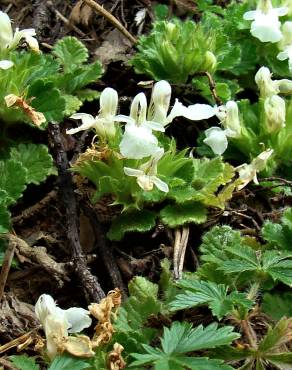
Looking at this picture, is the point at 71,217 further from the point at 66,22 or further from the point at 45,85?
the point at 66,22

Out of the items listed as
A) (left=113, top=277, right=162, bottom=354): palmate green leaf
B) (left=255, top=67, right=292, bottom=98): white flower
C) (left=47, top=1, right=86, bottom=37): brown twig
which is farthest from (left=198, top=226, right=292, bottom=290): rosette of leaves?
(left=47, top=1, right=86, bottom=37): brown twig

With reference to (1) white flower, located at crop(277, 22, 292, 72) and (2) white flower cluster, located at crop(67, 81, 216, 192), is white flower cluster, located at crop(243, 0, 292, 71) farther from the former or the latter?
(2) white flower cluster, located at crop(67, 81, 216, 192)

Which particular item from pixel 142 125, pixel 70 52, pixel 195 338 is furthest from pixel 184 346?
pixel 70 52

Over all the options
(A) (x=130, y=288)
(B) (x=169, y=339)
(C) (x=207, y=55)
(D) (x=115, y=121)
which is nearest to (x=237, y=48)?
(C) (x=207, y=55)

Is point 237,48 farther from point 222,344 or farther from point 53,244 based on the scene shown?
A: point 222,344

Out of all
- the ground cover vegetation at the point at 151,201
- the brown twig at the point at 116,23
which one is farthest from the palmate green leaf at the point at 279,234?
the brown twig at the point at 116,23

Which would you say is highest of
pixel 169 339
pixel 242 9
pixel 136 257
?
pixel 242 9

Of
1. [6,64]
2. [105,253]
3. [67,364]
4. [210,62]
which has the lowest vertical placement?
[105,253]
